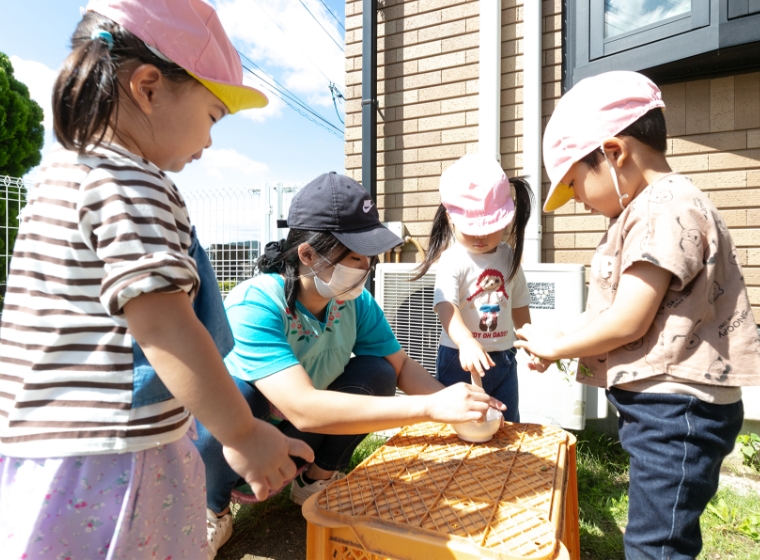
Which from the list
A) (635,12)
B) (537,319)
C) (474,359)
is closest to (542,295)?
(537,319)

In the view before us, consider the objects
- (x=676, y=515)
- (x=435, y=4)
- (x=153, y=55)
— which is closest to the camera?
(x=153, y=55)

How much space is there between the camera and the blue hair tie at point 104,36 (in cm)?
88

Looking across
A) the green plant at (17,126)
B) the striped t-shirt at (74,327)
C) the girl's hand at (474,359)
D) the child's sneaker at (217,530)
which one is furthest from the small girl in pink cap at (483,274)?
the green plant at (17,126)

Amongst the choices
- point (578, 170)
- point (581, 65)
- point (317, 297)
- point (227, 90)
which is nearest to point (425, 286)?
point (317, 297)

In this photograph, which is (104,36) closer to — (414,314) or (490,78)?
(414,314)

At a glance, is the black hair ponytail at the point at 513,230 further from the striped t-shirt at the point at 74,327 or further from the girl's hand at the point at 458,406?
the striped t-shirt at the point at 74,327

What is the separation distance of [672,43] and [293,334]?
266 cm

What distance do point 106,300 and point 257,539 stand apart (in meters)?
1.58

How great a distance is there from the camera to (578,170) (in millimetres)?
1589

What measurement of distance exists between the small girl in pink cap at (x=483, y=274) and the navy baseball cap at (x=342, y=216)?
615mm

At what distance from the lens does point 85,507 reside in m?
0.88

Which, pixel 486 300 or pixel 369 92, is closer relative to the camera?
pixel 486 300

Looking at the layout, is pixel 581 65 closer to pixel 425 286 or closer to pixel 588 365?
pixel 425 286

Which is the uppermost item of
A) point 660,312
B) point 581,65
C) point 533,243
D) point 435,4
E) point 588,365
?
point 435,4
